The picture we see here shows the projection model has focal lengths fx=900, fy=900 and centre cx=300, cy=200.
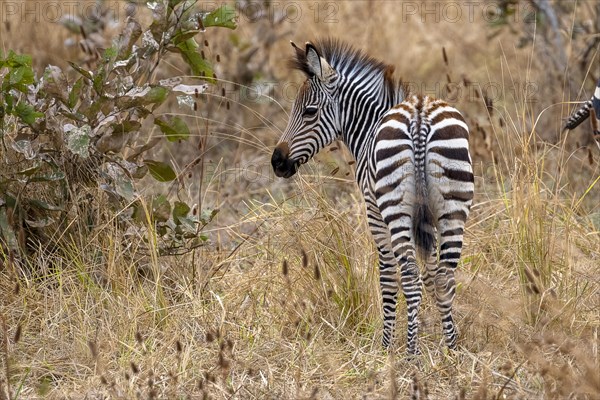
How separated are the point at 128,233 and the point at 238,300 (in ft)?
2.80

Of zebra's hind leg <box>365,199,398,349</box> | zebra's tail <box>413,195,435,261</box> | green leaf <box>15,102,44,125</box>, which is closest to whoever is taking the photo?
zebra's tail <box>413,195,435,261</box>

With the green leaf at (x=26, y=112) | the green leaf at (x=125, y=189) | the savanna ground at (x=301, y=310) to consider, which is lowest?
the savanna ground at (x=301, y=310)

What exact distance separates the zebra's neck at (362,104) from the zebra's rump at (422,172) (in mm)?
671

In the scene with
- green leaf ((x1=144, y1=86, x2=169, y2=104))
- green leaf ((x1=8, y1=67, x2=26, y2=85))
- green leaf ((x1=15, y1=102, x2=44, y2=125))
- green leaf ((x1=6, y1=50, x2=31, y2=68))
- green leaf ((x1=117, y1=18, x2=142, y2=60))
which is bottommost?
green leaf ((x1=15, y1=102, x2=44, y2=125))

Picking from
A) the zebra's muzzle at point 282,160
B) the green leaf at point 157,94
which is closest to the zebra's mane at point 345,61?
the zebra's muzzle at point 282,160

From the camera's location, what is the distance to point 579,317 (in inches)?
218

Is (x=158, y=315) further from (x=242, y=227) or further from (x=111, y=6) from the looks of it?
(x=111, y=6)

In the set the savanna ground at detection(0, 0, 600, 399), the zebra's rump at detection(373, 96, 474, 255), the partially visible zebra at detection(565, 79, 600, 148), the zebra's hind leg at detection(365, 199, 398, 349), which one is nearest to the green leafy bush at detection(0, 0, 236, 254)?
the savanna ground at detection(0, 0, 600, 399)

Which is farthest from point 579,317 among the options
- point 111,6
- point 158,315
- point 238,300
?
point 111,6

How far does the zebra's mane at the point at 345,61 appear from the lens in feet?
18.7

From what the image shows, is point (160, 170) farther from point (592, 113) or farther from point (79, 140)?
point (592, 113)

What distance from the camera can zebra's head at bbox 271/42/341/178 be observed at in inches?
224

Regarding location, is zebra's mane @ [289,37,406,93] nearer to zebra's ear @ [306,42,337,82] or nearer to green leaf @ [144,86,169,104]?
zebra's ear @ [306,42,337,82]

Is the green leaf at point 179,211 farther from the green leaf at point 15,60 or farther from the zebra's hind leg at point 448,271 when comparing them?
the zebra's hind leg at point 448,271
